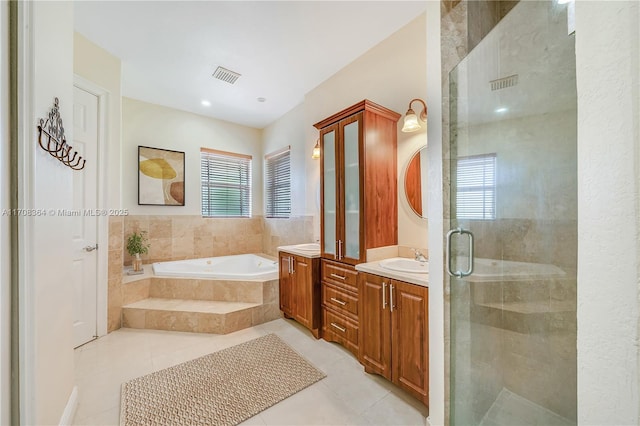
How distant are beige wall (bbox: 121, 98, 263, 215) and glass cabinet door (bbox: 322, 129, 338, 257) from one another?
2425mm

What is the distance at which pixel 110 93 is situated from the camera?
254 cm

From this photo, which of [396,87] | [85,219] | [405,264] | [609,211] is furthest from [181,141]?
[609,211]

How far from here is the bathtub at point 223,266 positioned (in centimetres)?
302

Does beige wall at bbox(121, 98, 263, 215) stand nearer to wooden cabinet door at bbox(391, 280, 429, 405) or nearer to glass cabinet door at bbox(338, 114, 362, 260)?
glass cabinet door at bbox(338, 114, 362, 260)

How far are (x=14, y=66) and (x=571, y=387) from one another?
2.58 metres

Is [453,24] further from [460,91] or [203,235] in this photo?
[203,235]

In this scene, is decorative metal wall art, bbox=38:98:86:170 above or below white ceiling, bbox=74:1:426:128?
below

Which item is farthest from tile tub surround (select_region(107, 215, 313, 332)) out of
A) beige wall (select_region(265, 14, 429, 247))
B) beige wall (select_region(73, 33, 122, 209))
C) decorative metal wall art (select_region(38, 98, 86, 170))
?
decorative metal wall art (select_region(38, 98, 86, 170))

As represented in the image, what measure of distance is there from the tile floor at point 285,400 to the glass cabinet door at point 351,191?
3.03 feet

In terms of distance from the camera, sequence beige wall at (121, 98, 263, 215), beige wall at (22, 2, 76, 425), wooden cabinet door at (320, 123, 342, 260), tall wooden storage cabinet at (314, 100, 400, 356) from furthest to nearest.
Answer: beige wall at (121, 98, 263, 215), wooden cabinet door at (320, 123, 342, 260), tall wooden storage cabinet at (314, 100, 400, 356), beige wall at (22, 2, 76, 425)

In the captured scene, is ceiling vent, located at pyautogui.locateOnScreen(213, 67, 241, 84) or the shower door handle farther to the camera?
ceiling vent, located at pyautogui.locateOnScreen(213, 67, 241, 84)

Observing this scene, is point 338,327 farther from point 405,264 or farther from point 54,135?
point 54,135

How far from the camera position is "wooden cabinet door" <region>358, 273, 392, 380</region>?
1.72m

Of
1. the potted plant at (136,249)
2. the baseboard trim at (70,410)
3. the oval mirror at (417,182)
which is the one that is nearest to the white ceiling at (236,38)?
the oval mirror at (417,182)
